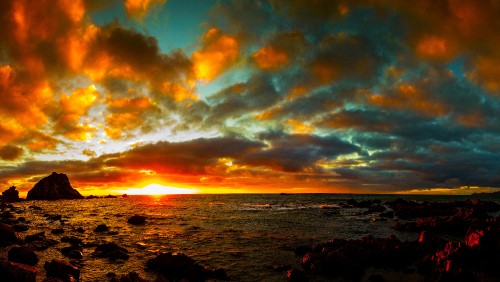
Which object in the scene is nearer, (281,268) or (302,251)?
(281,268)

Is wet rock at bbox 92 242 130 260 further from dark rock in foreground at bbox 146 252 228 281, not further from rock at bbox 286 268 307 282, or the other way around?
rock at bbox 286 268 307 282

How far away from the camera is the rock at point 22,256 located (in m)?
22.1

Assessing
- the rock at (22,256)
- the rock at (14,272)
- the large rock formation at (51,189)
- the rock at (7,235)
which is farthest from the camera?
the large rock formation at (51,189)

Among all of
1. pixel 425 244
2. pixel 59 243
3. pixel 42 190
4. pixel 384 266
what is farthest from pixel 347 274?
pixel 42 190

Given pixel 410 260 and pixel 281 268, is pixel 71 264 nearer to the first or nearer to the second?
pixel 281 268

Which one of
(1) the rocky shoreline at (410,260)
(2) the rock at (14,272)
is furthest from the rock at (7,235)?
(1) the rocky shoreline at (410,260)

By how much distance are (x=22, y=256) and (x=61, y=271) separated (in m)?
6.07

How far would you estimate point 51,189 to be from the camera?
186500 mm

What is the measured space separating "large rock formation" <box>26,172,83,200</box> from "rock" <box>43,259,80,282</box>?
209424 millimetres

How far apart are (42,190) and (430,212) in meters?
222

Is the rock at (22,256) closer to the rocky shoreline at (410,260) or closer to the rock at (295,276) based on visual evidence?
the rock at (295,276)

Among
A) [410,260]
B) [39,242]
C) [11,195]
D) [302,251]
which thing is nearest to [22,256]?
[39,242]

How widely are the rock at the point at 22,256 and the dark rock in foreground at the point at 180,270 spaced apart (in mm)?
9488

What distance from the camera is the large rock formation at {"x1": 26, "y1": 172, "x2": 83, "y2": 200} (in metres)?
184
